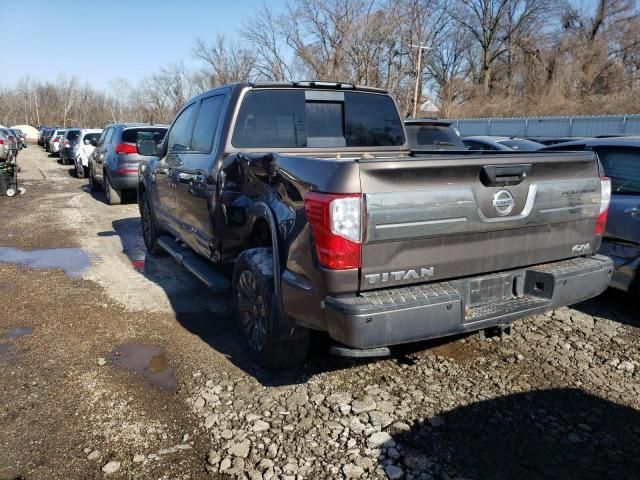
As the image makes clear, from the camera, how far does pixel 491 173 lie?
113 inches

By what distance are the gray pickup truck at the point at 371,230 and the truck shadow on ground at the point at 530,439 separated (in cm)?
57

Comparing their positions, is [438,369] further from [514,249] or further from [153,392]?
[153,392]

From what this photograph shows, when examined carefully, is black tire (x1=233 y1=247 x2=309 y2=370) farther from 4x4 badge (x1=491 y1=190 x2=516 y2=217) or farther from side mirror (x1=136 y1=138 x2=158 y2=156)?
side mirror (x1=136 y1=138 x2=158 y2=156)

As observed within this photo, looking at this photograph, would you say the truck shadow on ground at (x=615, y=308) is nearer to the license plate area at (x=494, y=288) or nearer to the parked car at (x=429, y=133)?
the license plate area at (x=494, y=288)

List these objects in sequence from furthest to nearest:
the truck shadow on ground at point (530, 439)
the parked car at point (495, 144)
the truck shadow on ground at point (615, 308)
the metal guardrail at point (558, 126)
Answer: the metal guardrail at point (558, 126) < the parked car at point (495, 144) < the truck shadow on ground at point (615, 308) < the truck shadow on ground at point (530, 439)

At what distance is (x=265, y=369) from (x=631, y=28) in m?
54.3

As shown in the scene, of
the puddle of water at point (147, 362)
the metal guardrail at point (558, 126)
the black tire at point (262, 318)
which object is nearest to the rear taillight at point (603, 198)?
the black tire at point (262, 318)

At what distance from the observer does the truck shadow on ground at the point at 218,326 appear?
3.63 m

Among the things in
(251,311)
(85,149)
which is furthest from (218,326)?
(85,149)

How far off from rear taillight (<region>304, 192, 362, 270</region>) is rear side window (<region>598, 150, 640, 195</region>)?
132 inches

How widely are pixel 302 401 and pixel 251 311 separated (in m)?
0.77

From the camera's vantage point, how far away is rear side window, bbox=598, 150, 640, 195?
15.4 feet

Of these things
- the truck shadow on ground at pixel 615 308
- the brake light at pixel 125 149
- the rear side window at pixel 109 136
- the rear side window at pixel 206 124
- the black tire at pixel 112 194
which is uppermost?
the rear side window at pixel 206 124

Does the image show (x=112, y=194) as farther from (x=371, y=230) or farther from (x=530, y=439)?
(x=530, y=439)
